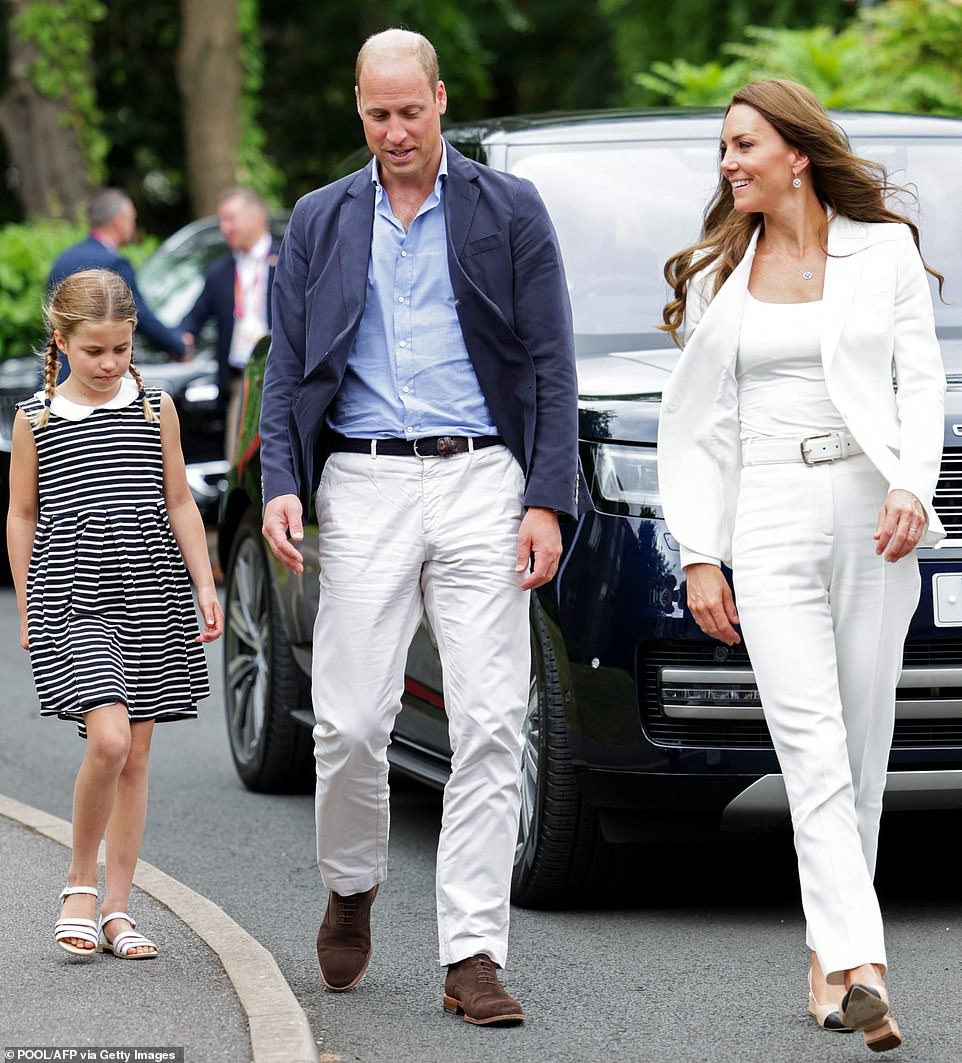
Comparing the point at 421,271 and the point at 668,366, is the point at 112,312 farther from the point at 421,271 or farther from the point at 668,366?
the point at 668,366

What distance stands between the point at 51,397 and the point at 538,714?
1.42 m

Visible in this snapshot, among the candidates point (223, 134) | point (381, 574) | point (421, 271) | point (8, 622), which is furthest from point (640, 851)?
point (223, 134)

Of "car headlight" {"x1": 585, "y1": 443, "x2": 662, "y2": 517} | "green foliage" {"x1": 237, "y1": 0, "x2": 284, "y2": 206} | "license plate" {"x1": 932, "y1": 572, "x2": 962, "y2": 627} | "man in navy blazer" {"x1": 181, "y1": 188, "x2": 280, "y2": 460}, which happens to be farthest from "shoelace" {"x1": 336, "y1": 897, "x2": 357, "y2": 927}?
"green foliage" {"x1": 237, "y1": 0, "x2": 284, "y2": 206}

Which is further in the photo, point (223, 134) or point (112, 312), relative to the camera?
point (223, 134)

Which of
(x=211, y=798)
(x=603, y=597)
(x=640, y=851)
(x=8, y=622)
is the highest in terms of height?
(x=603, y=597)

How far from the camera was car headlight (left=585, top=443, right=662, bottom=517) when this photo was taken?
5266 millimetres

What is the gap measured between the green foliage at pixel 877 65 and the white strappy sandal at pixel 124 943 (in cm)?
918

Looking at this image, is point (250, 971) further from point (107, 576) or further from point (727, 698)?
point (727, 698)

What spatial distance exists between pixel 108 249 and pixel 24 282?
4930 mm

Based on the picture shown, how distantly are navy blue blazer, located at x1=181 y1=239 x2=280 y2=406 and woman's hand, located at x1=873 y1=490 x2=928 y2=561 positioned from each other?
8.03 meters

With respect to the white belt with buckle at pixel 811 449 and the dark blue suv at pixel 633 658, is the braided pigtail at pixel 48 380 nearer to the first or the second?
the dark blue suv at pixel 633 658

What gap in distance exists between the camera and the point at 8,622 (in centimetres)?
1161

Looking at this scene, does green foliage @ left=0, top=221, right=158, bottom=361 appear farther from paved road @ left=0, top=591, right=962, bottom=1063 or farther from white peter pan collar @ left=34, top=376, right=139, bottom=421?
white peter pan collar @ left=34, top=376, right=139, bottom=421

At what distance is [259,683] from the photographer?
743cm
